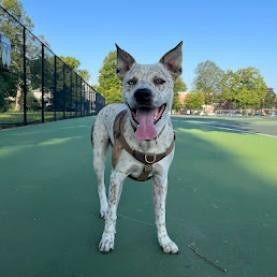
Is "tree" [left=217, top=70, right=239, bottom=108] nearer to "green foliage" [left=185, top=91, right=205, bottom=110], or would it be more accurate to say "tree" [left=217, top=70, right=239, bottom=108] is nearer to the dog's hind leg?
"green foliage" [left=185, top=91, right=205, bottom=110]

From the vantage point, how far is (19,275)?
7.29ft

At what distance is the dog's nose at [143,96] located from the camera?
8.50 ft

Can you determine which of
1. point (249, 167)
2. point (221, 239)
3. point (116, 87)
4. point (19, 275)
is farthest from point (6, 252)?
point (116, 87)

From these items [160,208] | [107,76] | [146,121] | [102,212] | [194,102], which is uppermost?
[107,76]

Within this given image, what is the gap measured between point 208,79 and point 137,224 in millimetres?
98455

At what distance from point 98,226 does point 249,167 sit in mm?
3544

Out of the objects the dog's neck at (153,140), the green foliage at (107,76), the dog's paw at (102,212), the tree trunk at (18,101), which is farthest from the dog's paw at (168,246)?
the green foliage at (107,76)

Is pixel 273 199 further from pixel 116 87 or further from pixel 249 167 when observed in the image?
pixel 116 87

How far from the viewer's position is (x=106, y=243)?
104 inches

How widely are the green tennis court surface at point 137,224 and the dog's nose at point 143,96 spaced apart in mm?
930

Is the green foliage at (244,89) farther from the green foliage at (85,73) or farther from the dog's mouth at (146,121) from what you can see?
the dog's mouth at (146,121)

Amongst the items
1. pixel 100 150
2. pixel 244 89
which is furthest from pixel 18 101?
pixel 244 89

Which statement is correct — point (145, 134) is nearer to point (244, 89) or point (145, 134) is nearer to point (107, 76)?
point (107, 76)

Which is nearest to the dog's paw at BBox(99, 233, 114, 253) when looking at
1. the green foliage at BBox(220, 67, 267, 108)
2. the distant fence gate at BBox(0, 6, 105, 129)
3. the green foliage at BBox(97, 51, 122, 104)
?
the distant fence gate at BBox(0, 6, 105, 129)
